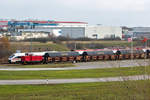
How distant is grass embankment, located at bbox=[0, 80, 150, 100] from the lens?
45.9 ft

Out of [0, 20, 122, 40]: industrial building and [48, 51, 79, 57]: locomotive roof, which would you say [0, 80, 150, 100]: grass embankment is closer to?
[48, 51, 79, 57]: locomotive roof

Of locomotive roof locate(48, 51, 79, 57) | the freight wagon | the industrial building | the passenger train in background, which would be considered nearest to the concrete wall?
the industrial building

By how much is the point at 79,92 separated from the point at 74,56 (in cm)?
4025

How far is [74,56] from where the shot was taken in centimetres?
6625

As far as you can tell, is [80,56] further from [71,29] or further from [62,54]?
[71,29]

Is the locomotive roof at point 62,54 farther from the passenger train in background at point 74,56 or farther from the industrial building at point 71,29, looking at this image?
the industrial building at point 71,29

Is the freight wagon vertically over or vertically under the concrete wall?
under

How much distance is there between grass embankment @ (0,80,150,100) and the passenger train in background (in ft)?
103

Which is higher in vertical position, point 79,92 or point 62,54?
point 62,54

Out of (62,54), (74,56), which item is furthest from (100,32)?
(62,54)

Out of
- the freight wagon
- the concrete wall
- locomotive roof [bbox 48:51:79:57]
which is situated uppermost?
the concrete wall

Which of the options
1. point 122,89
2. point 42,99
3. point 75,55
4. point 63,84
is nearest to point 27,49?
point 75,55

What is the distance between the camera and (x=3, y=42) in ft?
273

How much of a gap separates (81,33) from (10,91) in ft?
426
